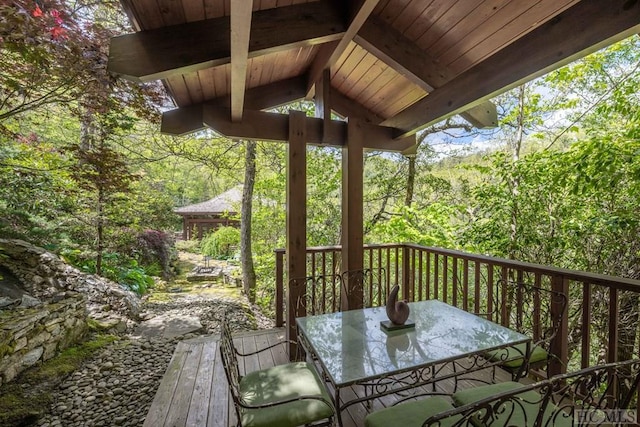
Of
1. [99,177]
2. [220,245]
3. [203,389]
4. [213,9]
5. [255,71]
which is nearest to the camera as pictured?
[213,9]

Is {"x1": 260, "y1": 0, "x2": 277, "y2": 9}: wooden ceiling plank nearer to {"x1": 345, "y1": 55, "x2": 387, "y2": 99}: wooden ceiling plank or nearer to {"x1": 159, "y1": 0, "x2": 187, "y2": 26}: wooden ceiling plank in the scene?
{"x1": 159, "y1": 0, "x2": 187, "y2": 26}: wooden ceiling plank

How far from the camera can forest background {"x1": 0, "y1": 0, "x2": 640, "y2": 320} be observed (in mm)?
3494

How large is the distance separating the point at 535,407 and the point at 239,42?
2.54 m

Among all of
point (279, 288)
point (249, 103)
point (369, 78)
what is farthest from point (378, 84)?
point (279, 288)

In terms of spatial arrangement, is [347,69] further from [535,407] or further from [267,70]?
[535,407]

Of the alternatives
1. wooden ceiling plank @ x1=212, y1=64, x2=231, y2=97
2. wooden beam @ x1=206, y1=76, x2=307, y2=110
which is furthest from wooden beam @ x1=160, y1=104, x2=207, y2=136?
wooden beam @ x1=206, y1=76, x2=307, y2=110

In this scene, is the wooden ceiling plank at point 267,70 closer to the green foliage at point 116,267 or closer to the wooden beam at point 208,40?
the wooden beam at point 208,40

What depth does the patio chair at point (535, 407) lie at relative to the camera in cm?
103

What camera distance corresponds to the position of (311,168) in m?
7.46

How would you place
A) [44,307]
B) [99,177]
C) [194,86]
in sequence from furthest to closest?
[99,177]
[44,307]
[194,86]

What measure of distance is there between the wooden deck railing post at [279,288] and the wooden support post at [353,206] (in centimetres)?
88

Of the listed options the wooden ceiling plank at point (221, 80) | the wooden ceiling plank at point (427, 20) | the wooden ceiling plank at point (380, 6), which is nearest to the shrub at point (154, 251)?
the wooden ceiling plank at point (221, 80)

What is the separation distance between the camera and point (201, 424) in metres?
2.13

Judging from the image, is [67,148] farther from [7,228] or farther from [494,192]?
[494,192]
